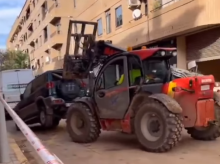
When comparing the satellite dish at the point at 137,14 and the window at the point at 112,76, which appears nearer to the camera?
the window at the point at 112,76

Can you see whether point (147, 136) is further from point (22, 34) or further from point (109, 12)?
point (22, 34)

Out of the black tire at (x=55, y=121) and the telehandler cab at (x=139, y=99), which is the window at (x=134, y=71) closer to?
the telehandler cab at (x=139, y=99)

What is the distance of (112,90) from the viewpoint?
8703mm

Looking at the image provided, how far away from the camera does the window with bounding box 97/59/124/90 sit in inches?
339

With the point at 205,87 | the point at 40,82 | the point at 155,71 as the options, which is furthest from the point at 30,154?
the point at 40,82

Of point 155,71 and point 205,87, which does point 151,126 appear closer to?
point 155,71

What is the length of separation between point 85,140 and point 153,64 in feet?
8.70

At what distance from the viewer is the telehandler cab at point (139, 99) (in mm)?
7566

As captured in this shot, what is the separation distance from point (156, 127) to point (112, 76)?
1.89m

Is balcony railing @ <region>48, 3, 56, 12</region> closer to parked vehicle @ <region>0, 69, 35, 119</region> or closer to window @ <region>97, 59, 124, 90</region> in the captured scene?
parked vehicle @ <region>0, 69, 35, 119</region>

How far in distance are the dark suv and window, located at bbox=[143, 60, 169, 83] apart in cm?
425

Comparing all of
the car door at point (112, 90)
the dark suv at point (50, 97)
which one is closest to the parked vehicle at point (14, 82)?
the dark suv at point (50, 97)

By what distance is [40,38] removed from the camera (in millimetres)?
50969

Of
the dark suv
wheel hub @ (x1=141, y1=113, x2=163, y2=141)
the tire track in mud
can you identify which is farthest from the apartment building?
the tire track in mud
